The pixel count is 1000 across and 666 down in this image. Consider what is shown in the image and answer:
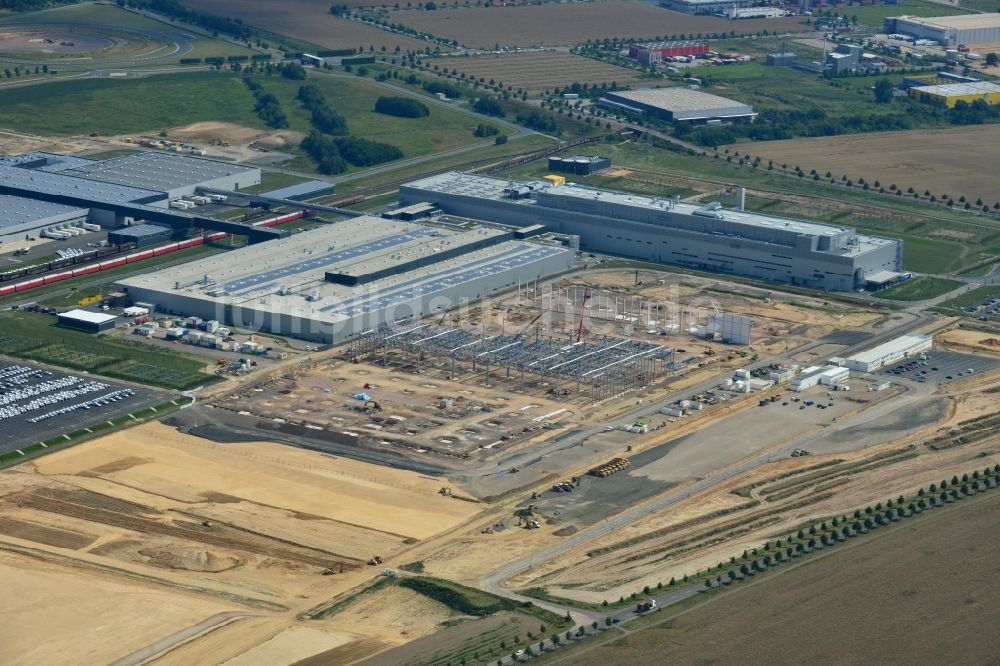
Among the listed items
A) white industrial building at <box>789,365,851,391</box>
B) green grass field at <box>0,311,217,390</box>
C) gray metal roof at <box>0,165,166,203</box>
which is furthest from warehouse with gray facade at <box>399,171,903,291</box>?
green grass field at <box>0,311,217,390</box>

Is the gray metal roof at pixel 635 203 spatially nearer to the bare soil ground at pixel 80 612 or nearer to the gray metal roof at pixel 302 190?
the gray metal roof at pixel 302 190

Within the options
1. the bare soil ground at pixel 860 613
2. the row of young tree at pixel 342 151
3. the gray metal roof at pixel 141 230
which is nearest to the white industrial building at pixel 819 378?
the bare soil ground at pixel 860 613

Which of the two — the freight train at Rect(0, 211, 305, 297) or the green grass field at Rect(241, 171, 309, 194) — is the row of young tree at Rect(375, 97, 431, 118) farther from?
the freight train at Rect(0, 211, 305, 297)

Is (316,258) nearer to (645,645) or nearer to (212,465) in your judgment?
(212,465)

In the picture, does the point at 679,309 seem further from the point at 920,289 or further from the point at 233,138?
the point at 233,138

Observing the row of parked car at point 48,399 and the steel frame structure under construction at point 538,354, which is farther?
the steel frame structure under construction at point 538,354

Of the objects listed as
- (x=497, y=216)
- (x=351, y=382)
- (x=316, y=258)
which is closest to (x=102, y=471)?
(x=351, y=382)

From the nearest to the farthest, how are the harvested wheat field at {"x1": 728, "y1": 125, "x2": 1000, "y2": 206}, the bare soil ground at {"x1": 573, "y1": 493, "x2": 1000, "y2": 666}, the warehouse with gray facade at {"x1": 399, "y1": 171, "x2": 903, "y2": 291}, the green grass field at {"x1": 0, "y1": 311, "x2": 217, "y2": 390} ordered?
the bare soil ground at {"x1": 573, "y1": 493, "x2": 1000, "y2": 666} < the green grass field at {"x1": 0, "y1": 311, "x2": 217, "y2": 390} < the warehouse with gray facade at {"x1": 399, "y1": 171, "x2": 903, "y2": 291} < the harvested wheat field at {"x1": 728, "y1": 125, "x2": 1000, "y2": 206}
